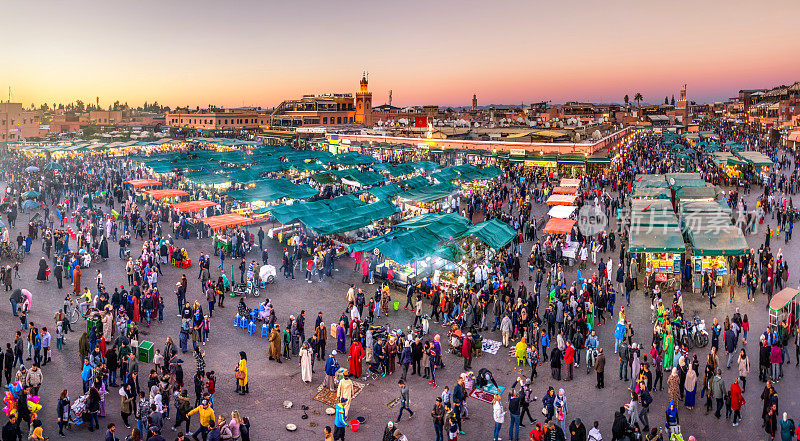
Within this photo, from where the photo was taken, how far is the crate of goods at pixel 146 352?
12.0 m

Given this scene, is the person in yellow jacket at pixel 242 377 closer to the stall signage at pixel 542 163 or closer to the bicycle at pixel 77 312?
the bicycle at pixel 77 312

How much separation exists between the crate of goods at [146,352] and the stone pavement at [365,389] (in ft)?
0.63

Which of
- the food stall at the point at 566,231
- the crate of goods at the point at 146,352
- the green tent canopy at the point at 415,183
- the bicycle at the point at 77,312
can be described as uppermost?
the green tent canopy at the point at 415,183

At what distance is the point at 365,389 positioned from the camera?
11375 mm

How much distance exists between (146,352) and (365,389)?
4922mm

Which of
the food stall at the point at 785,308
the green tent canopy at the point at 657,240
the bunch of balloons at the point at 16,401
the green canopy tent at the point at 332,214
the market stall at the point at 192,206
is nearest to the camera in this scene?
the bunch of balloons at the point at 16,401

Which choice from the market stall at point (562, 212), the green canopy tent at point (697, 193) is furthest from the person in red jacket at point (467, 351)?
the green canopy tent at point (697, 193)

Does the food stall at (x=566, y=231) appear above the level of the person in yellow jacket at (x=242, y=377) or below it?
above

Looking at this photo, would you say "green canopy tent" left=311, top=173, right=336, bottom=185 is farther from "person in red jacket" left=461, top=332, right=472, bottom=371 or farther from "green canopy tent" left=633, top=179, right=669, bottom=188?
"person in red jacket" left=461, top=332, right=472, bottom=371

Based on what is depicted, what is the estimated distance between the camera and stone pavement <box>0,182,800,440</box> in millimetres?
9891

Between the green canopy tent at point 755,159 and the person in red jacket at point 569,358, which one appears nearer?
the person in red jacket at point 569,358

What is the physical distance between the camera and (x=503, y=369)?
1230 cm

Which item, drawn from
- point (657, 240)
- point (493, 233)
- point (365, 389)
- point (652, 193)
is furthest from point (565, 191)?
point (365, 389)

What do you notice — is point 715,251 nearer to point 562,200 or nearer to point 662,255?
point 662,255
